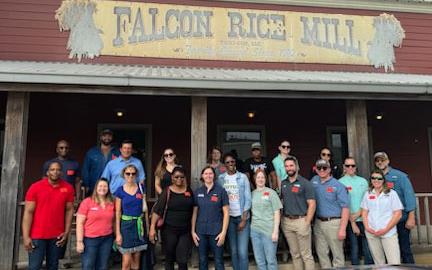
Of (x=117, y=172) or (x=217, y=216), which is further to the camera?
(x=117, y=172)

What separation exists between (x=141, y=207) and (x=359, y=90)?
3428 mm

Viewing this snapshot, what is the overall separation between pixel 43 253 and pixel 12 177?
118 cm

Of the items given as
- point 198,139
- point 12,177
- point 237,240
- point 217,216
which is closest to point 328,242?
point 237,240

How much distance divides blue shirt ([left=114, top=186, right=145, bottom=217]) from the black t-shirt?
0.21 metres

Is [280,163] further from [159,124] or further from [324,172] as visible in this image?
[159,124]

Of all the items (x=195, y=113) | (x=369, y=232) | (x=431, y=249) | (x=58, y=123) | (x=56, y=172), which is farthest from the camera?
(x=58, y=123)

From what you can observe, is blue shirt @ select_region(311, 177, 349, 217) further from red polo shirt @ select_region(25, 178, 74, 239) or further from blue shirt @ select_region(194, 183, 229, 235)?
red polo shirt @ select_region(25, 178, 74, 239)

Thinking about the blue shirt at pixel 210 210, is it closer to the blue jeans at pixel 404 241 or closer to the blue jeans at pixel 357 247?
the blue jeans at pixel 357 247

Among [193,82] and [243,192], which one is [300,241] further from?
[193,82]

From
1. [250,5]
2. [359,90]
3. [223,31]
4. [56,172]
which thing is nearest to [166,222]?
[56,172]

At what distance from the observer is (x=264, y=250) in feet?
16.3

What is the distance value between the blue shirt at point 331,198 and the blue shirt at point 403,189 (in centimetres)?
75

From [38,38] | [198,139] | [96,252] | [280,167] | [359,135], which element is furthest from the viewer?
[38,38]

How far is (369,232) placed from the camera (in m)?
5.03
